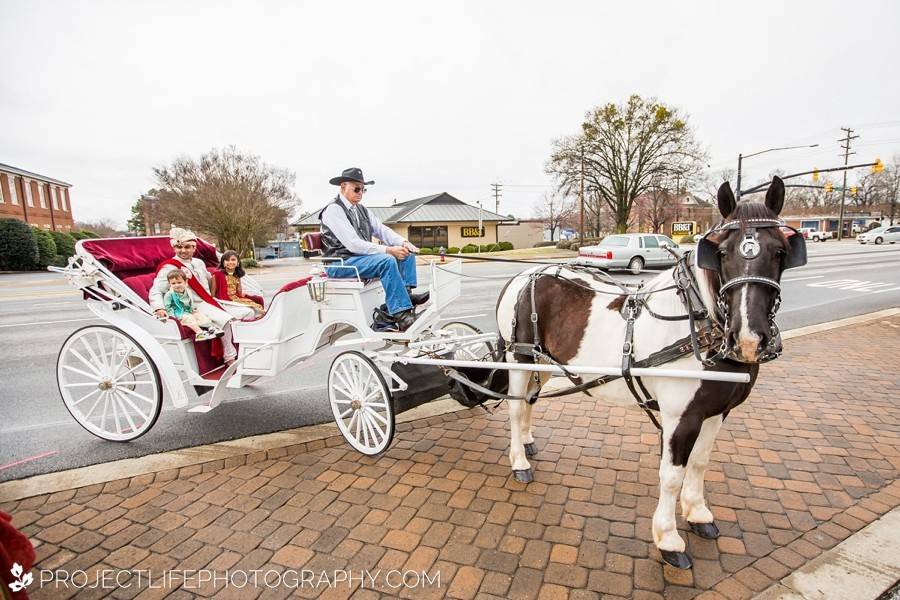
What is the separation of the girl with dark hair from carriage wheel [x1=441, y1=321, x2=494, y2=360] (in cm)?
220

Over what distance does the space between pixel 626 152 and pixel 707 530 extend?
3762 cm

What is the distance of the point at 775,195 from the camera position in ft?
7.42

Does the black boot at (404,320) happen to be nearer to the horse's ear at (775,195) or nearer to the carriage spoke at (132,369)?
the carriage spoke at (132,369)

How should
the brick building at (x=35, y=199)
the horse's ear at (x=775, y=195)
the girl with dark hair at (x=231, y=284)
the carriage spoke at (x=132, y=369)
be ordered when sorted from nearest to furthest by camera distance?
the horse's ear at (x=775, y=195), the carriage spoke at (x=132, y=369), the girl with dark hair at (x=231, y=284), the brick building at (x=35, y=199)

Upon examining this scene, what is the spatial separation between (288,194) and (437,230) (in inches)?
701

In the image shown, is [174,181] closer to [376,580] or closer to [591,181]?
[591,181]

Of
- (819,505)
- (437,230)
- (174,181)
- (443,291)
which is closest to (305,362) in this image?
(443,291)

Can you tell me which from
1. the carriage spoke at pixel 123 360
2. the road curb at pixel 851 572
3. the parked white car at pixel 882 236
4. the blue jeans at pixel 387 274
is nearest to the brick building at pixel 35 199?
the carriage spoke at pixel 123 360

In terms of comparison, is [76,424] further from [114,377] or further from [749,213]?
[749,213]

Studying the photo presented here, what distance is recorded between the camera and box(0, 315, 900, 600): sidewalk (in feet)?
8.54

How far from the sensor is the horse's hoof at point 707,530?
9.53 feet

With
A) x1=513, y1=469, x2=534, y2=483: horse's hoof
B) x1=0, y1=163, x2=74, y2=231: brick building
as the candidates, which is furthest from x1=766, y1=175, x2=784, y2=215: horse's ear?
x1=0, y1=163, x2=74, y2=231: brick building

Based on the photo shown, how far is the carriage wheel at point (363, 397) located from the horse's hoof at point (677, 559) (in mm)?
2070

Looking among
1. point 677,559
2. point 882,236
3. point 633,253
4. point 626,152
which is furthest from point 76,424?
point 882,236
